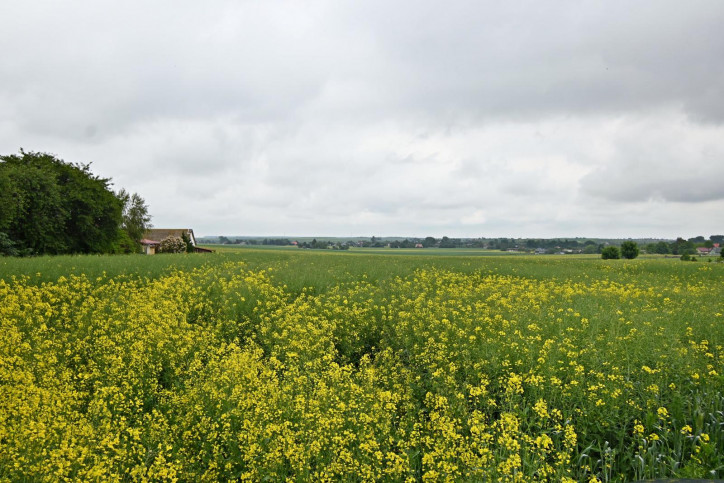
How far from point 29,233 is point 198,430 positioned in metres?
40.0

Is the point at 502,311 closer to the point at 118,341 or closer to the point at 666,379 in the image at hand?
the point at 666,379

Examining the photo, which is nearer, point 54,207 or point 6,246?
point 6,246

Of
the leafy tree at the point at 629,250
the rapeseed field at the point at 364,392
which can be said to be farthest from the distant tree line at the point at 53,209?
the leafy tree at the point at 629,250

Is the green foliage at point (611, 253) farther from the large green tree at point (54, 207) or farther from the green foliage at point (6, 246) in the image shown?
the green foliage at point (6, 246)

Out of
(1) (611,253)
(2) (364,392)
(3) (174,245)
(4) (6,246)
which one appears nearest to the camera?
(2) (364,392)

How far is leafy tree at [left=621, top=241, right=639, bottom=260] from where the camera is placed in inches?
2314

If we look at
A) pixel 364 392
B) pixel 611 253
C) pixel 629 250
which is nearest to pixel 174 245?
pixel 364 392

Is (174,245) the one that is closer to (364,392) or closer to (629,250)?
(364,392)

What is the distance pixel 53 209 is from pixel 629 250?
237ft

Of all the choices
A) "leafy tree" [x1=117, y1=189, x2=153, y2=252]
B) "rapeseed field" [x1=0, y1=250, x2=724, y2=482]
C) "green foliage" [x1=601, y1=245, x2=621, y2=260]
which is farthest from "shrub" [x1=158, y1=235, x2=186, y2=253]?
"green foliage" [x1=601, y1=245, x2=621, y2=260]

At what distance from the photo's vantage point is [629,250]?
59.2m

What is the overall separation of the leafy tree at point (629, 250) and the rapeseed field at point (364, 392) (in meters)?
54.6

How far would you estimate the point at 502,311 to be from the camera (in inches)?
384

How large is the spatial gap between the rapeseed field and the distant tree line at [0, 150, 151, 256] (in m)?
26.9
